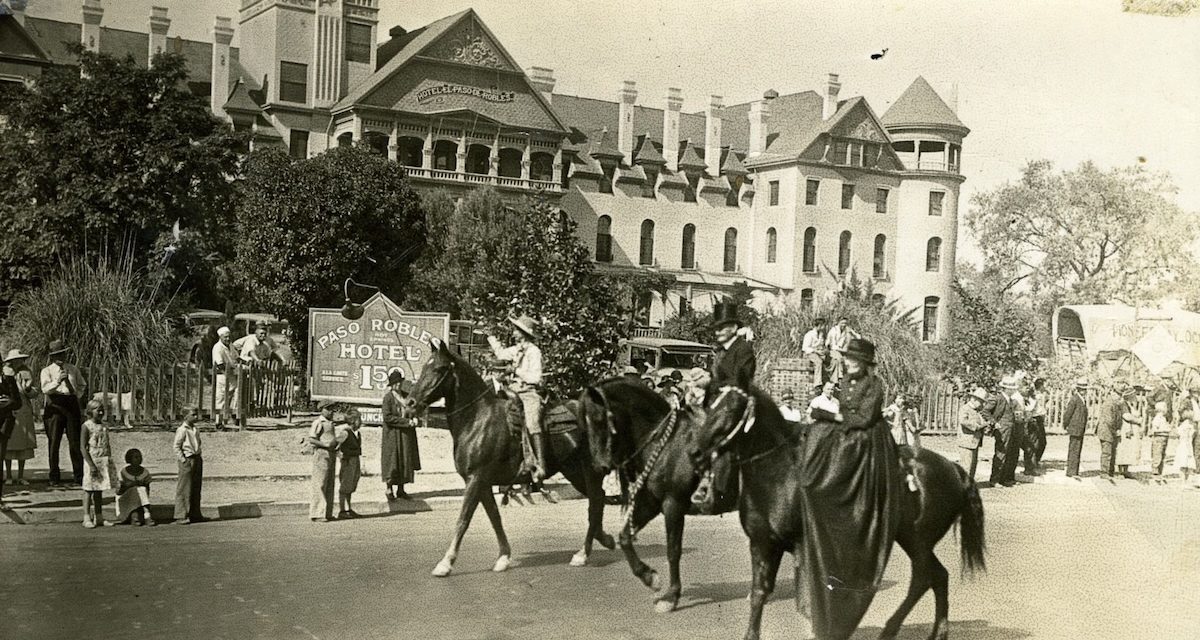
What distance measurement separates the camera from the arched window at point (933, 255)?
13696mm

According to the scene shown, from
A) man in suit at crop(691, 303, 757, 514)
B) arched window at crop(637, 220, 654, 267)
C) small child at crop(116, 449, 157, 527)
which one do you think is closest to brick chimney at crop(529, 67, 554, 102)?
arched window at crop(637, 220, 654, 267)

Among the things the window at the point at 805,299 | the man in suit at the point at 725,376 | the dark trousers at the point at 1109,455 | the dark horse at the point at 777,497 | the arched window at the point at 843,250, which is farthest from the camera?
the dark trousers at the point at 1109,455

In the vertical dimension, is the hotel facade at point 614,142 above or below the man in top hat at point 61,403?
above

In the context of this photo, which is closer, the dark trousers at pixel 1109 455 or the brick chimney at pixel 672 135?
the dark trousers at pixel 1109 455

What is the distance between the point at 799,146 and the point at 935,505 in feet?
28.5

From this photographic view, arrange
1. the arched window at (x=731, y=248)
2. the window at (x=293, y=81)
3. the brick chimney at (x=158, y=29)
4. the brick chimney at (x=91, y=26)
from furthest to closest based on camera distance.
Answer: the arched window at (x=731, y=248)
the window at (x=293, y=81)
the brick chimney at (x=158, y=29)
the brick chimney at (x=91, y=26)

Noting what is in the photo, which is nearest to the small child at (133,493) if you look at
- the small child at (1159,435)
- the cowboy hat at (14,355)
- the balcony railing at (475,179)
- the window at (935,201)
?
the cowboy hat at (14,355)

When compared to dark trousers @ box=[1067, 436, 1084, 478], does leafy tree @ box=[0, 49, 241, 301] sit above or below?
above

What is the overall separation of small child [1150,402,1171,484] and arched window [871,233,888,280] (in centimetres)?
595

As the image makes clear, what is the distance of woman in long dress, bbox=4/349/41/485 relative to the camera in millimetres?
10508

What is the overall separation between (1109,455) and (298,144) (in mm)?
13459

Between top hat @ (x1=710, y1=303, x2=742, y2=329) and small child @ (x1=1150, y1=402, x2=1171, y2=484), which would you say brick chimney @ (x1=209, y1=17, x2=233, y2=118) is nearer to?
top hat @ (x1=710, y1=303, x2=742, y2=329)

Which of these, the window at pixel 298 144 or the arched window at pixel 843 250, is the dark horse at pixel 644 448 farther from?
the arched window at pixel 843 250

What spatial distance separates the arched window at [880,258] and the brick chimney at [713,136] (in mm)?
2577
